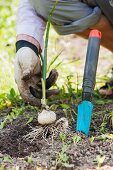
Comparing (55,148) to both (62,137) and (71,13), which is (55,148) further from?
(71,13)

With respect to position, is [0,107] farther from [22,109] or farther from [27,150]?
[27,150]

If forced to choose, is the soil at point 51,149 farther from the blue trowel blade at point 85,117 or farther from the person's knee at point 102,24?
the person's knee at point 102,24

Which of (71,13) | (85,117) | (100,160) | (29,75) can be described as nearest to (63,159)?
(100,160)

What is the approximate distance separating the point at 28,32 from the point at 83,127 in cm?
72

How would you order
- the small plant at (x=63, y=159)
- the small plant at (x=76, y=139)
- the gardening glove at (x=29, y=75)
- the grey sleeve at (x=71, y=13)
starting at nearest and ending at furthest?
the small plant at (x=63, y=159) → the small plant at (x=76, y=139) → the gardening glove at (x=29, y=75) → the grey sleeve at (x=71, y=13)

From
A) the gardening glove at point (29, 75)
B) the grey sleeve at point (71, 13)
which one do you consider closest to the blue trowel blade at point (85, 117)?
the gardening glove at point (29, 75)

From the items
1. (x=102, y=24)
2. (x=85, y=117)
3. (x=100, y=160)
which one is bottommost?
(x=100, y=160)

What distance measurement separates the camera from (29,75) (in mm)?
2205

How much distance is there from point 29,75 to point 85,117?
46cm

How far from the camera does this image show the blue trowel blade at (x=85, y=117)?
1856 millimetres

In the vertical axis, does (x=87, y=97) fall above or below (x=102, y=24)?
below

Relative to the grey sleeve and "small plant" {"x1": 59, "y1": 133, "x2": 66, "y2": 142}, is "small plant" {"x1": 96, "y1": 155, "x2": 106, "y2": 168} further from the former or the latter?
the grey sleeve

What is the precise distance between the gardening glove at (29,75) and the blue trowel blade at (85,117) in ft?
1.36

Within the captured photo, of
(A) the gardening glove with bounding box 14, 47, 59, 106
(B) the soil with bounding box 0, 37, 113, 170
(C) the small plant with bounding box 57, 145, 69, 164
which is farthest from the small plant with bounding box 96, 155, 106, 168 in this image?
(A) the gardening glove with bounding box 14, 47, 59, 106
